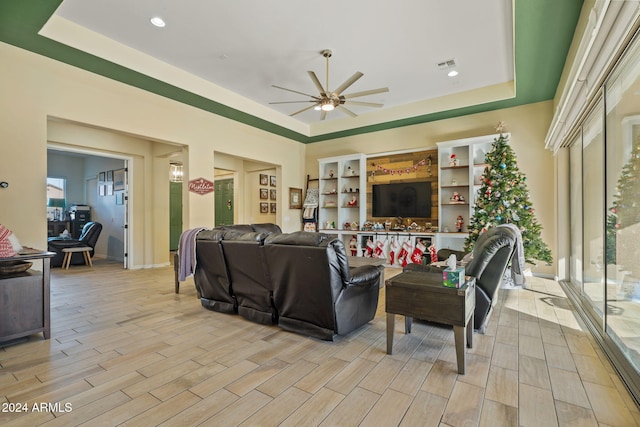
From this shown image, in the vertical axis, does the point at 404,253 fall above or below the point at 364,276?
below

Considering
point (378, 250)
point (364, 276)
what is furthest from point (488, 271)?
point (378, 250)

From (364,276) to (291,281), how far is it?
2.28 feet

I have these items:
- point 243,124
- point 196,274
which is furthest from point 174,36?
point 196,274

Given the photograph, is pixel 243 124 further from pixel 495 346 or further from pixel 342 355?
pixel 495 346

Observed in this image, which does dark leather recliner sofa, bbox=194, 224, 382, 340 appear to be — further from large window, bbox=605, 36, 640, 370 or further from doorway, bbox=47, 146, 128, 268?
doorway, bbox=47, 146, 128, 268

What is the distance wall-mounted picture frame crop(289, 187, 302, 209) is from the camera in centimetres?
771

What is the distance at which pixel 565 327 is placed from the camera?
300cm

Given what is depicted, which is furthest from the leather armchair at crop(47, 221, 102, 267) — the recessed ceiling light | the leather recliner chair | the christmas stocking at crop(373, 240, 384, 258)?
the christmas stocking at crop(373, 240, 384, 258)

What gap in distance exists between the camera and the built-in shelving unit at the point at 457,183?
555 centimetres

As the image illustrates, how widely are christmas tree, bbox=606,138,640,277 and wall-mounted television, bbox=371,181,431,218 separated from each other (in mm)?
3625

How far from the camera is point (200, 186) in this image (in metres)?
5.52

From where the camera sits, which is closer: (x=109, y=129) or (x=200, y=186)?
(x=109, y=129)

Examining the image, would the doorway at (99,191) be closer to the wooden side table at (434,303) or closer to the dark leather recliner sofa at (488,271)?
the wooden side table at (434,303)

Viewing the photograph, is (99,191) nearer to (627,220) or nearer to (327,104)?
(327,104)
